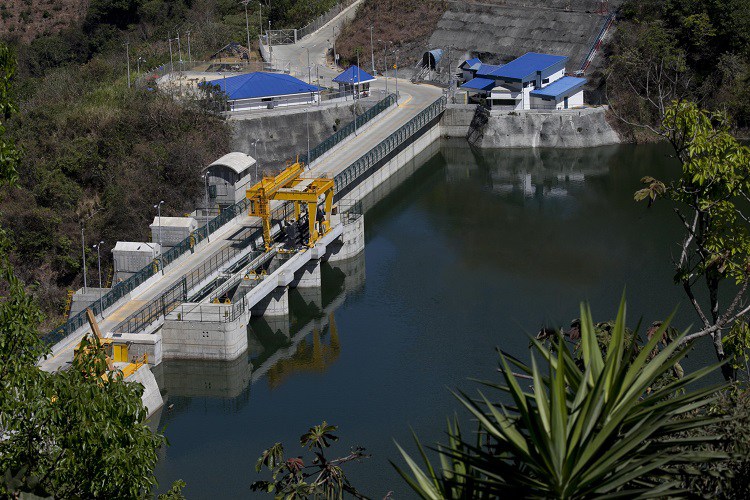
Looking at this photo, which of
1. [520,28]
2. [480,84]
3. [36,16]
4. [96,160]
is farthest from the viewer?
[36,16]

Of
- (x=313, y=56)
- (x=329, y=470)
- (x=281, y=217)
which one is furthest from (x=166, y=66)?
(x=329, y=470)

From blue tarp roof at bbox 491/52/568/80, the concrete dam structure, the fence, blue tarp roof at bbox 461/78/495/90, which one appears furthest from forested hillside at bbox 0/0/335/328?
blue tarp roof at bbox 491/52/568/80

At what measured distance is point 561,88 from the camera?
83188 mm

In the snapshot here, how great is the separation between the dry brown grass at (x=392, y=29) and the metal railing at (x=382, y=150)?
11.0 m

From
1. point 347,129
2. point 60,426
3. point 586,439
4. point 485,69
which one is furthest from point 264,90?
point 586,439

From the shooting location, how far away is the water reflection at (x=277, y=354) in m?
45.7

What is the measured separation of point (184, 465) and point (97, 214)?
2735cm

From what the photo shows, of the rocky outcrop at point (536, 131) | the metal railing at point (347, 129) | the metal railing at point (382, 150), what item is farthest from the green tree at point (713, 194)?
the rocky outcrop at point (536, 131)

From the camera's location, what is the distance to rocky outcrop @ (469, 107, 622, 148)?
81.8 metres

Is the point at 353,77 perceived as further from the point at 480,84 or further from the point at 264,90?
the point at 480,84

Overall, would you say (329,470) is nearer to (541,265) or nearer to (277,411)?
(277,411)

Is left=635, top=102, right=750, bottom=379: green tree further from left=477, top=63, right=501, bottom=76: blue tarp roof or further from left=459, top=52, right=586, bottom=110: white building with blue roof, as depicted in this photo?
left=477, top=63, right=501, bottom=76: blue tarp roof

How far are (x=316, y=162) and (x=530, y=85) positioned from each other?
2052cm

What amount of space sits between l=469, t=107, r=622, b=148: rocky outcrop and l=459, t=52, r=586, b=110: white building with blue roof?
135 centimetres
